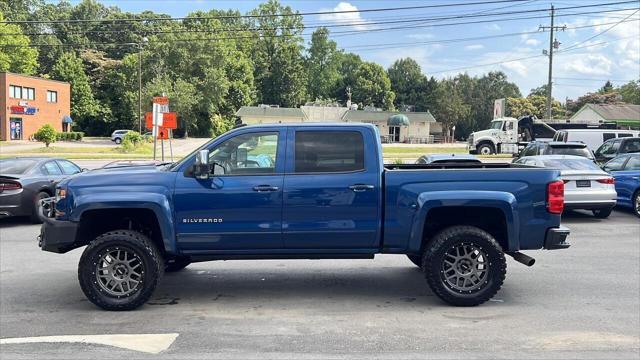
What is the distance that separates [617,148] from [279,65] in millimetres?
81656

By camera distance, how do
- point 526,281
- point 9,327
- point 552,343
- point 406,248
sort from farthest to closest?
point 526,281 < point 406,248 < point 9,327 < point 552,343

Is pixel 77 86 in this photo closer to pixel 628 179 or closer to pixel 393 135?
pixel 393 135

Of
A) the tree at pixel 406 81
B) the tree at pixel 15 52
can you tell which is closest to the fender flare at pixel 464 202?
the tree at pixel 15 52

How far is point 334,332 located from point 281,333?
1.63ft

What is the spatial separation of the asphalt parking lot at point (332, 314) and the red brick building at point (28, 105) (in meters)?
56.4

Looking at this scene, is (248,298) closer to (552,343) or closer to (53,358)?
(53,358)

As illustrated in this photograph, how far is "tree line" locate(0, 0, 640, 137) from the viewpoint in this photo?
7206cm

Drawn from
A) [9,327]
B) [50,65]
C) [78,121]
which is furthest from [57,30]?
[9,327]

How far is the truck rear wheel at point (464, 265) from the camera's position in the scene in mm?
5930

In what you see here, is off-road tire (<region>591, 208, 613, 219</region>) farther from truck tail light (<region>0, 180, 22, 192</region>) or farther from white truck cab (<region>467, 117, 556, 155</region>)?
white truck cab (<region>467, 117, 556, 155</region>)

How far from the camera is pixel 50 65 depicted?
84.2 m

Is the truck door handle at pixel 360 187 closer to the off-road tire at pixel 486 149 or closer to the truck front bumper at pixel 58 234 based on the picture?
the truck front bumper at pixel 58 234

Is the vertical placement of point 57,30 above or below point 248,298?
above

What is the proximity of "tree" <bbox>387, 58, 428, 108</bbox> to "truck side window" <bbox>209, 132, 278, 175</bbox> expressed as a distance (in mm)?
102353
